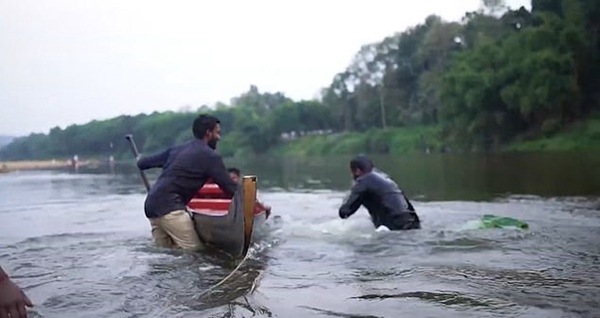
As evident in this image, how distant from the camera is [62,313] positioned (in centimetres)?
552

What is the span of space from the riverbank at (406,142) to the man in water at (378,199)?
3460 centimetres

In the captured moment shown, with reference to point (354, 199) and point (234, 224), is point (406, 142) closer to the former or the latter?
point (354, 199)

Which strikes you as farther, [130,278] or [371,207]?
[371,207]

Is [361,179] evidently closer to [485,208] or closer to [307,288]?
[307,288]

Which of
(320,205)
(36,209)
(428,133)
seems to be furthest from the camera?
(428,133)

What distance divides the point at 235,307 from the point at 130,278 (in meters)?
1.79

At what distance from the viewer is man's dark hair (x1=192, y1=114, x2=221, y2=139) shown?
311 inches

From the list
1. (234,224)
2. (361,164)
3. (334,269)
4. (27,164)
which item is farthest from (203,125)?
(27,164)

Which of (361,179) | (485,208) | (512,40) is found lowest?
(485,208)

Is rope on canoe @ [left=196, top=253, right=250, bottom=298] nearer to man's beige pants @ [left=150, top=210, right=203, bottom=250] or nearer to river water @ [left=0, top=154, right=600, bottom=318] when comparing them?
river water @ [left=0, top=154, right=600, bottom=318]

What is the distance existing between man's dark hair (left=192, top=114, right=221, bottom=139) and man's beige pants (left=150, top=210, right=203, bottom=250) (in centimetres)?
91

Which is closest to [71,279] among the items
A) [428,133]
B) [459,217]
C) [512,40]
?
[459,217]

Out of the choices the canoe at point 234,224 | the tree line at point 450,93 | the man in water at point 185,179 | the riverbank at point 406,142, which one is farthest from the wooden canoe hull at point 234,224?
the riverbank at point 406,142

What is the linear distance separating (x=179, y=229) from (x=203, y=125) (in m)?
1.24
